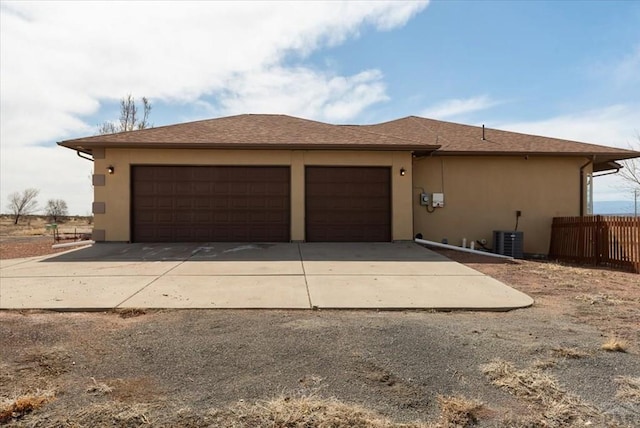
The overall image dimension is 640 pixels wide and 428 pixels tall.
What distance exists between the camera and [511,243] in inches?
516

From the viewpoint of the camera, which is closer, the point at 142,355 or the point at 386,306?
the point at 142,355

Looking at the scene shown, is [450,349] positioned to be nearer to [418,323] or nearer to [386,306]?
[418,323]

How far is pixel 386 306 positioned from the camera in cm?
602

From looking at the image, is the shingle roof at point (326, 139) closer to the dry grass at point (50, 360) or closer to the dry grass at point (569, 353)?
the dry grass at point (50, 360)

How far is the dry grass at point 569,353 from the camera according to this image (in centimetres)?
414

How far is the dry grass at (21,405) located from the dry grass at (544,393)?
349 centimetres

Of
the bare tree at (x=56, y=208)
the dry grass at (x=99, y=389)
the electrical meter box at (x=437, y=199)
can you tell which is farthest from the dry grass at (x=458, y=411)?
the bare tree at (x=56, y=208)

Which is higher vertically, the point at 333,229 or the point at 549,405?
the point at 333,229

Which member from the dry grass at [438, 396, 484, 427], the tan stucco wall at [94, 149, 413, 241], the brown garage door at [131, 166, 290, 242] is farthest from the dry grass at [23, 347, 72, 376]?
the tan stucco wall at [94, 149, 413, 241]

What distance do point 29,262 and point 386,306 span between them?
337 inches

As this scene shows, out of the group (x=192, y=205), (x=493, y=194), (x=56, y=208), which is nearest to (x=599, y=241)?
(x=493, y=194)

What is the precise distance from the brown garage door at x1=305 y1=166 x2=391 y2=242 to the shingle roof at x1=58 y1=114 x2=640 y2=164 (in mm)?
914

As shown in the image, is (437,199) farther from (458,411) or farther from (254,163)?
(458,411)

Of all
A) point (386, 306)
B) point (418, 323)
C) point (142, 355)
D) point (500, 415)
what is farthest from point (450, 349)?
point (142, 355)
